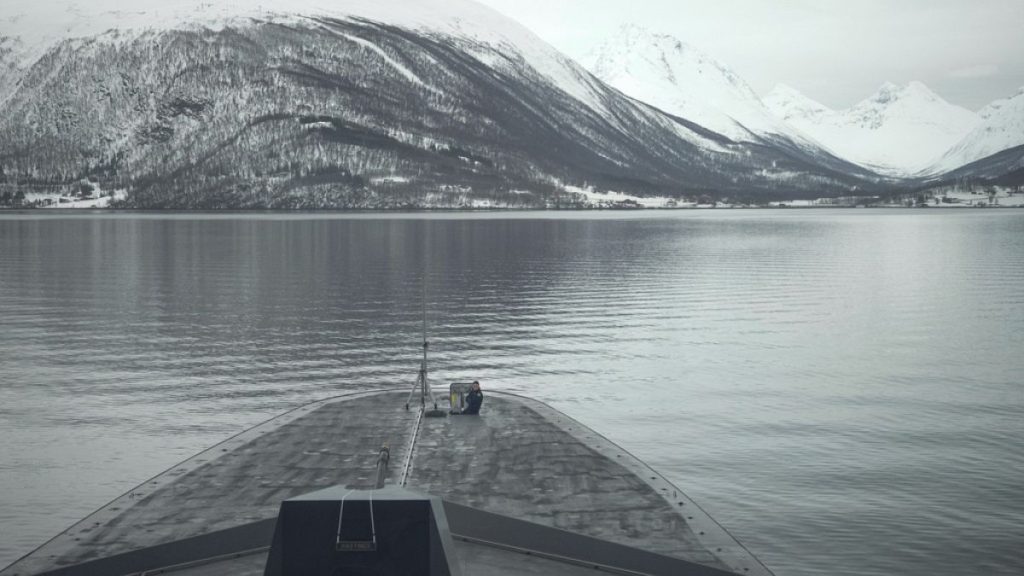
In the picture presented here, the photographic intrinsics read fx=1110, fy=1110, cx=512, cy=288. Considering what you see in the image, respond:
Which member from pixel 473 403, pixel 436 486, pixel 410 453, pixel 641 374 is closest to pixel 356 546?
pixel 436 486

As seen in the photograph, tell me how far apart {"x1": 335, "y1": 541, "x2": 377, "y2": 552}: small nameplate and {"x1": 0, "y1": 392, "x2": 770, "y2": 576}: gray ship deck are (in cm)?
570

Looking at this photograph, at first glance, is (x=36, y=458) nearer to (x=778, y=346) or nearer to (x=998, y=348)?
(x=778, y=346)

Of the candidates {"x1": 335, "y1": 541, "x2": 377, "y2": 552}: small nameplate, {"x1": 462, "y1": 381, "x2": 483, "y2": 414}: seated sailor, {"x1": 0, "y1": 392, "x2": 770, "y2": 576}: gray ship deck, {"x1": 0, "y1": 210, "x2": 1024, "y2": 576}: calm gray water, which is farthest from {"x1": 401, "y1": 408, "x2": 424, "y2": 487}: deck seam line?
{"x1": 335, "y1": 541, "x2": 377, "y2": 552}: small nameplate

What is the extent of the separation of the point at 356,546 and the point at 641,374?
1618 inches

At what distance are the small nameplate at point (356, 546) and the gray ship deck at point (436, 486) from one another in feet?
18.7

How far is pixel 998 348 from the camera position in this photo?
67750 mm

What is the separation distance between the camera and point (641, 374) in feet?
190

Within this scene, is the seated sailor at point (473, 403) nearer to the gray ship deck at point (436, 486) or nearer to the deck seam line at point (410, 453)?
the gray ship deck at point (436, 486)

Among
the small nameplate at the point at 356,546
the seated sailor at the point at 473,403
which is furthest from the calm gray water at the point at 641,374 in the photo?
the small nameplate at the point at 356,546

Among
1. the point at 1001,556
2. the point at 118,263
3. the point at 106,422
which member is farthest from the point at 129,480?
the point at 118,263

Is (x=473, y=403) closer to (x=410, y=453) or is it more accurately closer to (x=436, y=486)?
(x=410, y=453)

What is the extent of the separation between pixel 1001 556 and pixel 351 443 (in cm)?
1893

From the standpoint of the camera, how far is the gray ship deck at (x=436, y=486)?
79.3ft

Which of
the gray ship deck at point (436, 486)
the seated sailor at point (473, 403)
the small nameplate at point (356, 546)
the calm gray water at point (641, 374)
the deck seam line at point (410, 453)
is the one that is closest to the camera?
the small nameplate at point (356, 546)
